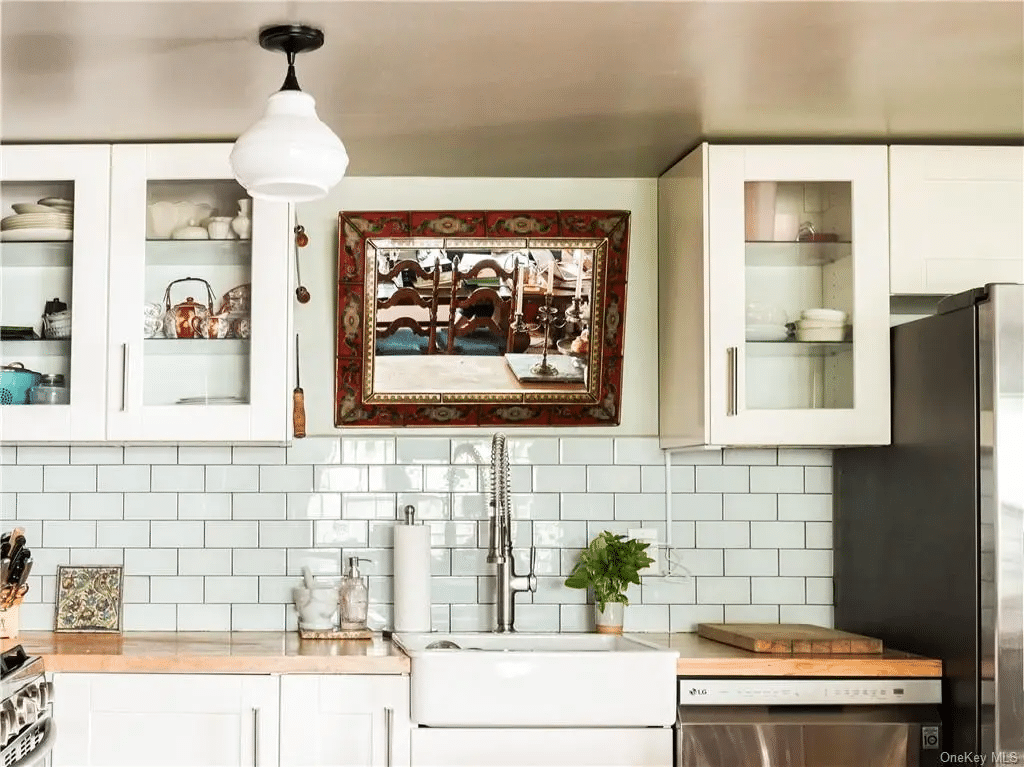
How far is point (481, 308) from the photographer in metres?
3.64

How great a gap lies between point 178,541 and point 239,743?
853 mm

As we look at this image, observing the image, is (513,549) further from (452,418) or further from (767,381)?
(767,381)

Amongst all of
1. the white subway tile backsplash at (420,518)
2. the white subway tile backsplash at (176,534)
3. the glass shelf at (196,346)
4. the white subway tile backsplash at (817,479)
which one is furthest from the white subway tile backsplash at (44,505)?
the white subway tile backsplash at (817,479)

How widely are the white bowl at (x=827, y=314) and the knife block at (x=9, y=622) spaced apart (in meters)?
2.38

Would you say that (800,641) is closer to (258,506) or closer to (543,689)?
(543,689)

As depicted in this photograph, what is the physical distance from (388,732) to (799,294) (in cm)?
158

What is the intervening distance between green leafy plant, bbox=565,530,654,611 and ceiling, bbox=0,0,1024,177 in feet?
3.71

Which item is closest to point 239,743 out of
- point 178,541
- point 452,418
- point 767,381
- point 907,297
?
point 178,541

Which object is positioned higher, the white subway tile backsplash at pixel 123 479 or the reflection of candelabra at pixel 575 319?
the reflection of candelabra at pixel 575 319

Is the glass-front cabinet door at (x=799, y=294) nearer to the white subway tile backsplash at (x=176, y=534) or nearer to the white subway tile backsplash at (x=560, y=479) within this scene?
the white subway tile backsplash at (x=560, y=479)

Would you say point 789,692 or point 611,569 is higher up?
point 611,569

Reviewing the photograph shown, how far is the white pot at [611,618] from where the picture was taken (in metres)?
3.54

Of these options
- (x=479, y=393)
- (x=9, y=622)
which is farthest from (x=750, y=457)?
(x=9, y=622)

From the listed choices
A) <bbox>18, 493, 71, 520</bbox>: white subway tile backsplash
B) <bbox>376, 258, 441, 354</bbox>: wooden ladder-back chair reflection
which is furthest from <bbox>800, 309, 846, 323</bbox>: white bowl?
<bbox>18, 493, 71, 520</bbox>: white subway tile backsplash
